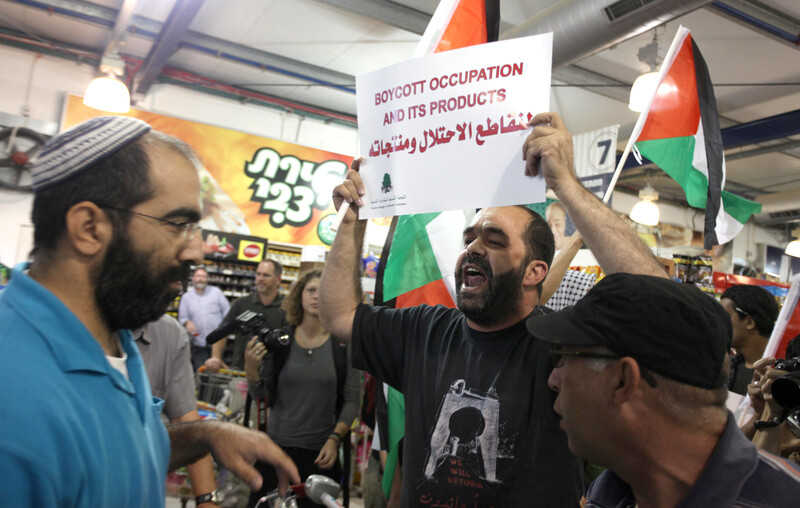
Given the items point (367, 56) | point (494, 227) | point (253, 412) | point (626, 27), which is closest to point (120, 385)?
point (494, 227)

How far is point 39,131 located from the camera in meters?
8.64

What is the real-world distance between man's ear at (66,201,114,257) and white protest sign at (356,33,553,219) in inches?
37.2

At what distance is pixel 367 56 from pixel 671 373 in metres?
7.94

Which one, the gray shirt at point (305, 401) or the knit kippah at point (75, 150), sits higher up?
the knit kippah at point (75, 150)

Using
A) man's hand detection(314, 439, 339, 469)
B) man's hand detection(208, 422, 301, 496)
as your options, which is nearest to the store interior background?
man's hand detection(314, 439, 339, 469)

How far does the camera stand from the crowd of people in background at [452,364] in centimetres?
100

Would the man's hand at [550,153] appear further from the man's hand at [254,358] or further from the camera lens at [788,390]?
the man's hand at [254,358]

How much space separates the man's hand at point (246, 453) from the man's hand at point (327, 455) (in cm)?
200

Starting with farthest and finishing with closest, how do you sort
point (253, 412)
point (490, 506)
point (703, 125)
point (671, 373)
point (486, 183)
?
point (253, 412)
point (703, 125)
point (486, 183)
point (490, 506)
point (671, 373)

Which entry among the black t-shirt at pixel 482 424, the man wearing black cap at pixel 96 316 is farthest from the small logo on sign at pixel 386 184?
the man wearing black cap at pixel 96 316

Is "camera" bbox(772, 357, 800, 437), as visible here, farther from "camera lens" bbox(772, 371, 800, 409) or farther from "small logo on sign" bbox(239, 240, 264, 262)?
"small logo on sign" bbox(239, 240, 264, 262)

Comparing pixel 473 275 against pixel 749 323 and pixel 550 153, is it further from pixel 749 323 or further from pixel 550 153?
pixel 749 323

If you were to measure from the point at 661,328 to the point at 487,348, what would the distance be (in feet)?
2.38

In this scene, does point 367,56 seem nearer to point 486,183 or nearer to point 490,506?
point 486,183
